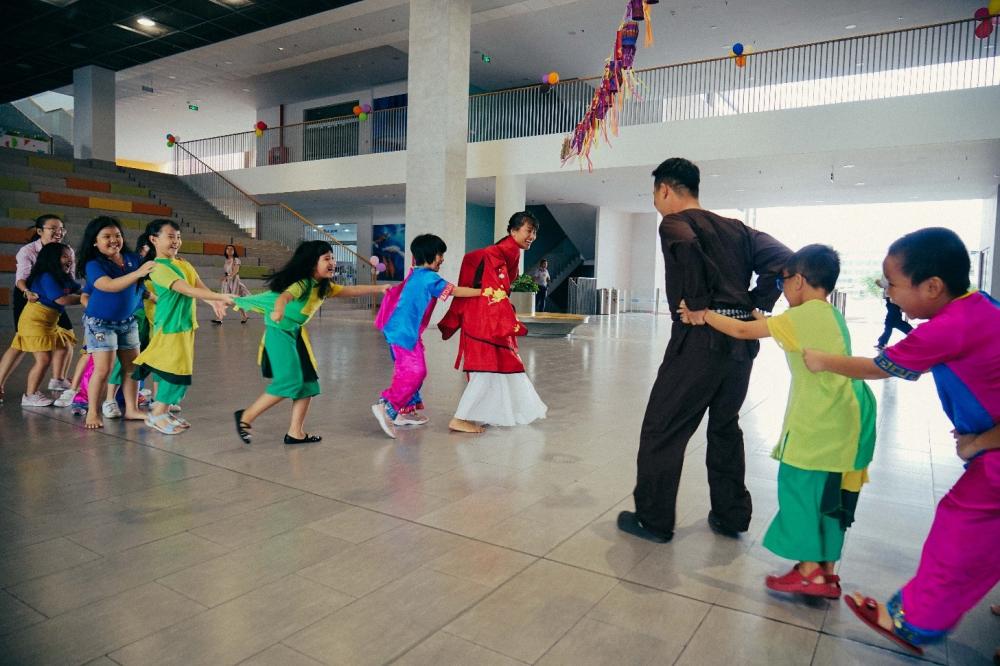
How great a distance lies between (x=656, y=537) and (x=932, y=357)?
1377mm

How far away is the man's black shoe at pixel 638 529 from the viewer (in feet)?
9.14

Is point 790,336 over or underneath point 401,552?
over

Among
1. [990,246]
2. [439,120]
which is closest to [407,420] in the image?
[439,120]

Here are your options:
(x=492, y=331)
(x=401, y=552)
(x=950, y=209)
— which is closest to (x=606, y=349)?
(x=492, y=331)

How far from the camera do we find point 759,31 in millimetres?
15914

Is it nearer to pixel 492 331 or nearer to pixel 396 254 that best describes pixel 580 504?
pixel 492 331

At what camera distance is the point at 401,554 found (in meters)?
2.58

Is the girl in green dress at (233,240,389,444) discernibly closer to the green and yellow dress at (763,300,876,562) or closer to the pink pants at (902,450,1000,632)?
the green and yellow dress at (763,300,876,562)

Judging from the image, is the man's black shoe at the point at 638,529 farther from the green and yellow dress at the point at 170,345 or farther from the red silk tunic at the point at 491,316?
the green and yellow dress at the point at 170,345

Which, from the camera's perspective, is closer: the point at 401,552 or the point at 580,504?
the point at 401,552

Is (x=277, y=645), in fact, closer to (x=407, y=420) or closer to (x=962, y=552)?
(x=962, y=552)

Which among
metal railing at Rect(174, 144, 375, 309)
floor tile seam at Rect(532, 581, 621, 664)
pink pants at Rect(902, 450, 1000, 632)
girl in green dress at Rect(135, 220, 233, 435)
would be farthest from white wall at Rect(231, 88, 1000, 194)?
floor tile seam at Rect(532, 581, 621, 664)

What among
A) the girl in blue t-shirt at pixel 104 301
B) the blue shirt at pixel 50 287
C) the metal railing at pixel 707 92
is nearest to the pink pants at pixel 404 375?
the girl in blue t-shirt at pixel 104 301

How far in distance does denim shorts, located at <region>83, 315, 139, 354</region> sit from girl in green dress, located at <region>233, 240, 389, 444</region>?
113 cm
